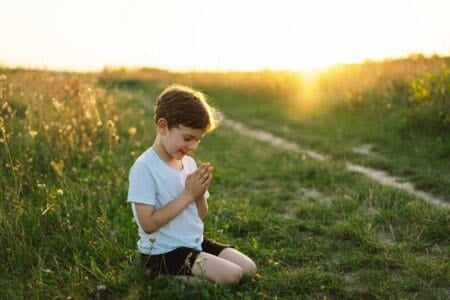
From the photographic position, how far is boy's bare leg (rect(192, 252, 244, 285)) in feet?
11.1

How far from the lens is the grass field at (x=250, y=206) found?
351 cm

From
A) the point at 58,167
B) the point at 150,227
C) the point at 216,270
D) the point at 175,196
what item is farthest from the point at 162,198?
the point at 58,167

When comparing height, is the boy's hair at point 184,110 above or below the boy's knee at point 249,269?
above

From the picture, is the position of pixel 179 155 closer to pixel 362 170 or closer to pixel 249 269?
pixel 249 269

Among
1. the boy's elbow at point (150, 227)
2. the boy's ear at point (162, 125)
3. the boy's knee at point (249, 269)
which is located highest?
the boy's ear at point (162, 125)

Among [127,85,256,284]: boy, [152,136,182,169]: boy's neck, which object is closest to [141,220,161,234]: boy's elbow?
[127,85,256,284]: boy

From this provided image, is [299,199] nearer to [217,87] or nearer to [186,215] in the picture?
[186,215]

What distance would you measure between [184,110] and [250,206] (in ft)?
7.44

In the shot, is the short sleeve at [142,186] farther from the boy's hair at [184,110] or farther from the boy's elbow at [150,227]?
the boy's hair at [184,110]

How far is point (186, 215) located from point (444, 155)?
4.62 m

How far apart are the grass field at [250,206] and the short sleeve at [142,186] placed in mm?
564

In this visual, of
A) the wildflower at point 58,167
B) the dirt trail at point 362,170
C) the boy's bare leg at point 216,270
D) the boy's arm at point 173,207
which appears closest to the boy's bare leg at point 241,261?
the boy's bare leg at point 216,270

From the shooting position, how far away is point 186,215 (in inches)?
137

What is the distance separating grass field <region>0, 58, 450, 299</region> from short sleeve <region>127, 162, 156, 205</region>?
1.85 feet
